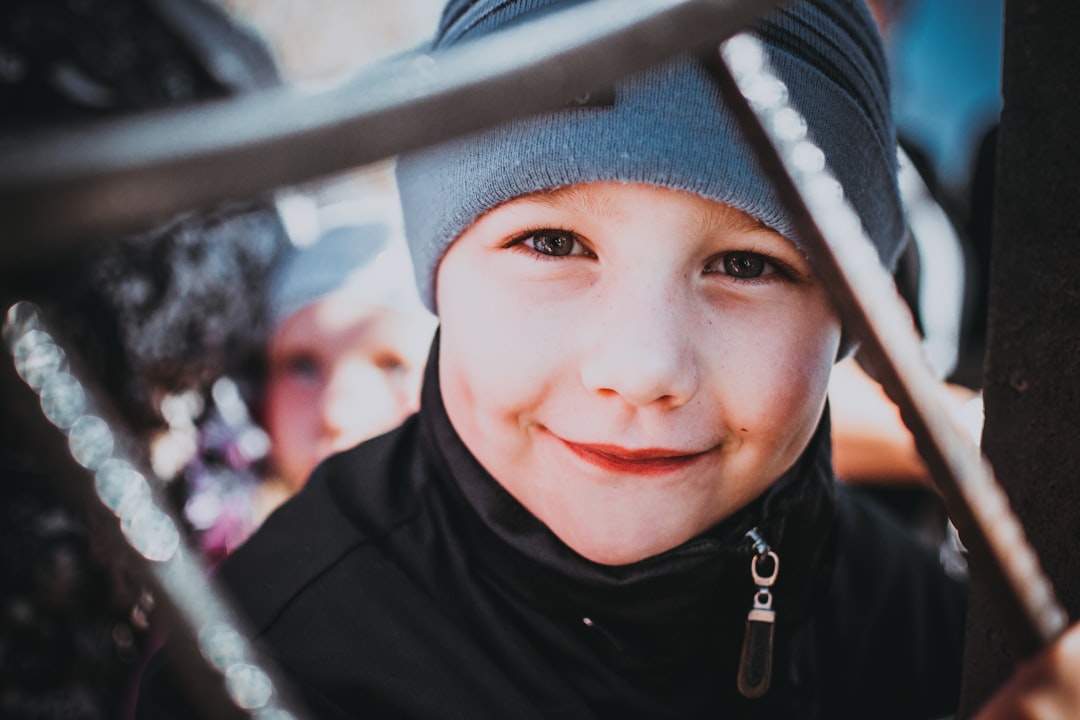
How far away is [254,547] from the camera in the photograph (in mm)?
728

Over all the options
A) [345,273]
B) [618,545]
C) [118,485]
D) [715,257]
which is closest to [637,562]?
[618,545]

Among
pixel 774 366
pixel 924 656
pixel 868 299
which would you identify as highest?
pixel 868 299

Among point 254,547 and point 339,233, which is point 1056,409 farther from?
point 339,233

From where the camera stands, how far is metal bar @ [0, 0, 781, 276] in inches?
7.6

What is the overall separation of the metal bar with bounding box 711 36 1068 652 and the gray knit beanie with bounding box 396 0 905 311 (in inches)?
7.9

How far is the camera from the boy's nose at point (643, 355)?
0.54 m

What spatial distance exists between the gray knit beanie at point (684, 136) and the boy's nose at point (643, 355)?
0.10 metres

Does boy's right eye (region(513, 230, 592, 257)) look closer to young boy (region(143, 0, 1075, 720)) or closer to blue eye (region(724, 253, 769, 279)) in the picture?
young boy (region(143, 0, 1075, 720))

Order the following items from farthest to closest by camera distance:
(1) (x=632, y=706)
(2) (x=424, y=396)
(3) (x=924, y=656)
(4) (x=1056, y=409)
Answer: (3) (x=924, y=656) → (2) (x=424, y=396) → (1) (x=632, y=706) → (4) (x=1056, y=409)

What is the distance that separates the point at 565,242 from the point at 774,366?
19 cm

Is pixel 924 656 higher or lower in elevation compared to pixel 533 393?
lower

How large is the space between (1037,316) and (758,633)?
Answer: 1.08 feet

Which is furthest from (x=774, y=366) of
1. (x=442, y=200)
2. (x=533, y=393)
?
(x=442, y=200)

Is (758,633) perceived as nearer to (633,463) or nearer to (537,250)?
(633,463)
